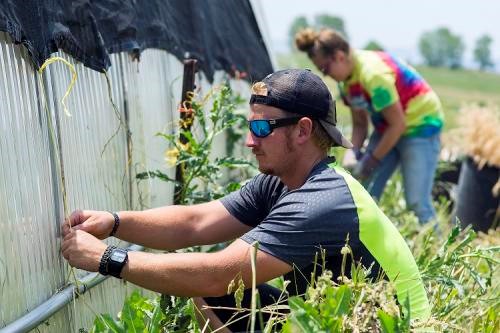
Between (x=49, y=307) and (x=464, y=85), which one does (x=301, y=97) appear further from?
(x=464, y=85)

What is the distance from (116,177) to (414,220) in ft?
9.21

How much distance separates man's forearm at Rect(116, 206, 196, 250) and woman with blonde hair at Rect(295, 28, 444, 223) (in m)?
2.59

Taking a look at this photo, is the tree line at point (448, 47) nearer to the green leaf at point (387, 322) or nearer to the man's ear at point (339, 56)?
the man's ear at point (339, 56)

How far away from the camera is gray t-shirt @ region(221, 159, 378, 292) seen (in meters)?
2.79

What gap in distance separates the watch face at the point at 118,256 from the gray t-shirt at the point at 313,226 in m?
0.40

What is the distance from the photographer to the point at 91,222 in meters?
3.08

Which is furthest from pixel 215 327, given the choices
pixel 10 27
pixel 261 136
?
pixel 10 27

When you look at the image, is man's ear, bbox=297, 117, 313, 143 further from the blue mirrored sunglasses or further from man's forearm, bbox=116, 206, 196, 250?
man's forearm, bbox=116, 206, 196, 250

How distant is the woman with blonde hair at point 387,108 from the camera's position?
5.70 metres

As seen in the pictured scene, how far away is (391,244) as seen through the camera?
9.73 ft

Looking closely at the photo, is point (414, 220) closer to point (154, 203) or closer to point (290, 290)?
point (154, 203)

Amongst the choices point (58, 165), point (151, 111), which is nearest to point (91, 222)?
point (58, 165)

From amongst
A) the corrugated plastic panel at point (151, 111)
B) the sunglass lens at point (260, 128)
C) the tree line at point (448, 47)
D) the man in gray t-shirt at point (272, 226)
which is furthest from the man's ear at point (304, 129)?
the tree line at point (448, 47)

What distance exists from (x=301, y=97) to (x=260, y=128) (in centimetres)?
19
